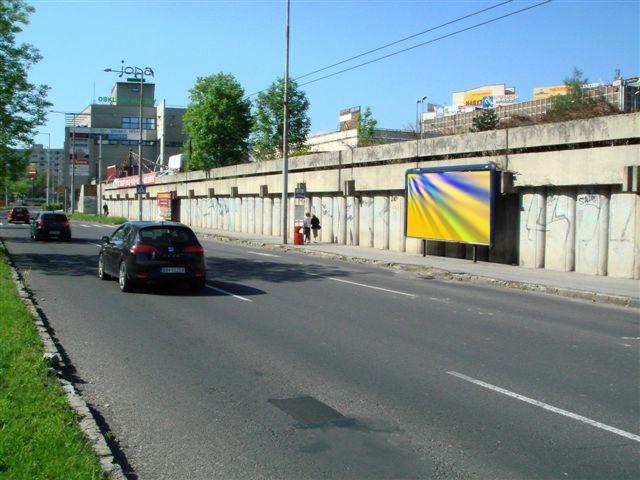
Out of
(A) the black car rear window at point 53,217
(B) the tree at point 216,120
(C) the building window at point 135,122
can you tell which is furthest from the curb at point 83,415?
(C) the building window at point 135,122

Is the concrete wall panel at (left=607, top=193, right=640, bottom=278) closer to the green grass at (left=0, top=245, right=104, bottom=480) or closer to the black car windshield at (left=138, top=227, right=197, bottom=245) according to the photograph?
the black car windshield at (left=138, top=227, right=197, bottom=245)

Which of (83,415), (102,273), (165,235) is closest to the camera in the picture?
(83,415)

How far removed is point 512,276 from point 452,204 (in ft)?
16.7

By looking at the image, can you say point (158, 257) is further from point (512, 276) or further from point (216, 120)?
point (216, 120)

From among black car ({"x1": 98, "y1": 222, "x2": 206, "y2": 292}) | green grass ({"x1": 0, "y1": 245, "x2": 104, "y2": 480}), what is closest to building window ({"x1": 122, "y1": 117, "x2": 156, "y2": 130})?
black car ({"x1": 98, "y1": 222, "x2": 206, "y2": 292})

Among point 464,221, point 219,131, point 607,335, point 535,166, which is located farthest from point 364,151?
point 219,131

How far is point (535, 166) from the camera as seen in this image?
65.7 feet

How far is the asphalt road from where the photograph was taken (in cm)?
495

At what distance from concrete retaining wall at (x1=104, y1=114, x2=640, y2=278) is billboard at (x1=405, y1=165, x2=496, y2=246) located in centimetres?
80

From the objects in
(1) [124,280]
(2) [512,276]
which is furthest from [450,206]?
(1) [124,280]

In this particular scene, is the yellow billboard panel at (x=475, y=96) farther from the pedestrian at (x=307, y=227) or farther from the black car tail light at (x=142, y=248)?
the black car tail light at (x=142, y=248)

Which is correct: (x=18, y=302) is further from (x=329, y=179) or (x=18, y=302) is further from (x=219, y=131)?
(x=219, y=131)

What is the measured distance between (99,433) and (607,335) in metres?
7.99

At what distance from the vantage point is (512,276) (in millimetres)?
18047
